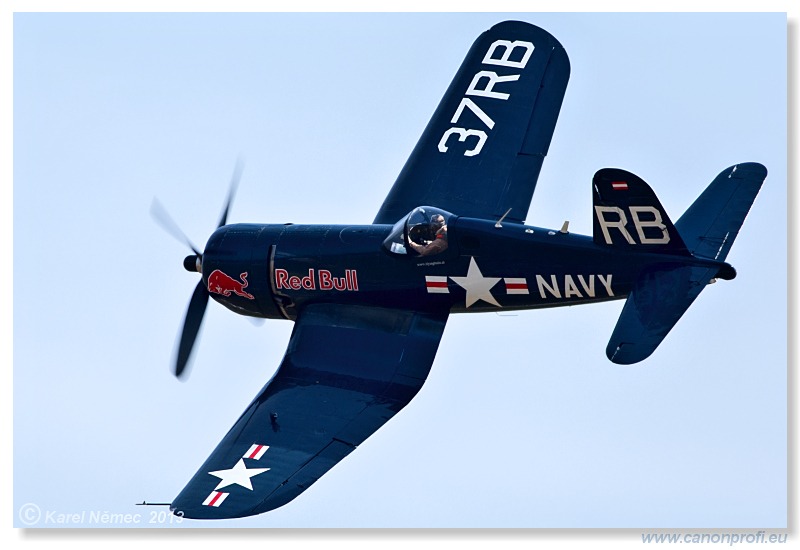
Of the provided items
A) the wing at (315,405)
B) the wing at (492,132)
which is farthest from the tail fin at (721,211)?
the wing at (315,405)

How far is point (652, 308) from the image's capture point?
24938 millimetres

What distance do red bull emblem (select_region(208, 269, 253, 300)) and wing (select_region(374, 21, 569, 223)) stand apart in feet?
7.28

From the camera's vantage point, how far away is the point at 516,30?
101 ft

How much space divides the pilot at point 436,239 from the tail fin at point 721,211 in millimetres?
3064

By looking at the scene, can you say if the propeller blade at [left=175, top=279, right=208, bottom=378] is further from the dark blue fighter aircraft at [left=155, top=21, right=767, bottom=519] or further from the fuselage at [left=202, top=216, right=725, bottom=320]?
the fuselage at [left=202, top=216, right=725, bottom=320]

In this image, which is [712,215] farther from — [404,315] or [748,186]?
[404,315]

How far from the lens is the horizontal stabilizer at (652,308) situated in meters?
24.2

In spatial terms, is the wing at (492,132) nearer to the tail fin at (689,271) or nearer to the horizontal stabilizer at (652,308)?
the tail fin at (689,271)

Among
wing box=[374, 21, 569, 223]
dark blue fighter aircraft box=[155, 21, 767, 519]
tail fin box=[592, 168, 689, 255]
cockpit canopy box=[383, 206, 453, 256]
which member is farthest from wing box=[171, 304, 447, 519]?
tail fin box=[592, 168, 689, 255]

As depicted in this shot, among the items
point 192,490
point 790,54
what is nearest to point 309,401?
point 192,490

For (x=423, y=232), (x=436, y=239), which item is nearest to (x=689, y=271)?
(x=436, y=239)

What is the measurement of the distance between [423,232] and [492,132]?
3310 mm

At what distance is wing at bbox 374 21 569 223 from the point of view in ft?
94.9

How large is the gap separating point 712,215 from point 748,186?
63 cm
